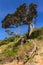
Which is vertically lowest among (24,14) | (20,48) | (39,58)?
(39,58)

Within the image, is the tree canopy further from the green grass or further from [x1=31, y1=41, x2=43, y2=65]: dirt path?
[x1=31, y1=41, x2=43, y2=65]: dirt path

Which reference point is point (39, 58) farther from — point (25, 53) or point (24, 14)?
point (24, 14)

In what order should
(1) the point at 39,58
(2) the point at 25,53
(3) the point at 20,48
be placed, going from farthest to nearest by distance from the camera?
(3) the point at 20,48, (2) the point at 25,53, (1) the point at 39,58

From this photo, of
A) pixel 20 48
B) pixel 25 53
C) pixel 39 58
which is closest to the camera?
pixel 39 58

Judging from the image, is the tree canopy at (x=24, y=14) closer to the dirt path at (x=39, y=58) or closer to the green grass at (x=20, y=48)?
the green grass at (x=20, y=48)

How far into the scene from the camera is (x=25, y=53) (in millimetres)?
49250

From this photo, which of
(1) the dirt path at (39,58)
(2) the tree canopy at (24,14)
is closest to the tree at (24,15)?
(2) the tree canopy at (24,14)

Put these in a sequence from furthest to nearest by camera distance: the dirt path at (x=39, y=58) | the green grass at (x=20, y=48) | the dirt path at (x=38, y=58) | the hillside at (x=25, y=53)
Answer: the green grass at (x=20, y=48)
the hillside at (x=25, y=53)
the dirt path at (x=38, y=58)
the dirt path at (x=39, y=58)

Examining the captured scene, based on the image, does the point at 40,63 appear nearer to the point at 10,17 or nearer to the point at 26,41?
the point at 26,41

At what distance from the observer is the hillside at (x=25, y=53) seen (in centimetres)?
4506

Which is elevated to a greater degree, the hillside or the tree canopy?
the tree canopy

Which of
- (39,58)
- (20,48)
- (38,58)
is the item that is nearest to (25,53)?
(20,48)

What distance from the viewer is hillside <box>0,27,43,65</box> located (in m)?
45.1

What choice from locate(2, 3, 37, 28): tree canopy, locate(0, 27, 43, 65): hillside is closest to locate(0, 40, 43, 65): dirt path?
locate(0, 27, 43, 65): hillside
